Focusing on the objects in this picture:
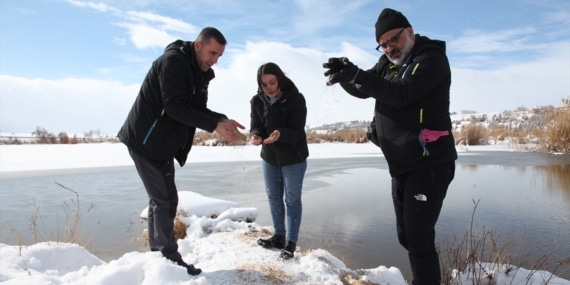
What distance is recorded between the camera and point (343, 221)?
487cm

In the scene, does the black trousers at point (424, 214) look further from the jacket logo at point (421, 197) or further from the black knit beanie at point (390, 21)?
the black knit beanie at point (390, 21)

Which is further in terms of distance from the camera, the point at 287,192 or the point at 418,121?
the point at 287,192

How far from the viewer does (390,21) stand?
2.05 meters

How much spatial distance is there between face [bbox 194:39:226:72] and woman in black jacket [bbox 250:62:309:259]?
526 millimetres

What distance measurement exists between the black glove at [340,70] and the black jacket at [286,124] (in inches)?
39.8

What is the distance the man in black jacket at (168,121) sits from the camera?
235cm

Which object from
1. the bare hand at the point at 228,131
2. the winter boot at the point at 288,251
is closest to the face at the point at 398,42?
the bare hand at the point at 228,131

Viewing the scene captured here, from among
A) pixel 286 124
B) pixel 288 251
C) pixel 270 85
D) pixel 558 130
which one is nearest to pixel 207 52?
pixel 270 85

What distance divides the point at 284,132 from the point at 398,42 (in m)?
1.18

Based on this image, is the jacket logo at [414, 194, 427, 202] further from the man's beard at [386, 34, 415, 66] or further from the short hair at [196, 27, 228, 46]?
the short hair at [196, 27, 228, 46]

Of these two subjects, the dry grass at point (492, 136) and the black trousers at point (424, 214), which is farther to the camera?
the dry grass at point (492, 136)

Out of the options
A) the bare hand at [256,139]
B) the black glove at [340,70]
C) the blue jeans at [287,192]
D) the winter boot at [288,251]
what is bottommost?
the winter boot at [288,251]

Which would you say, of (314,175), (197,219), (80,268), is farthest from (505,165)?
(80,268)

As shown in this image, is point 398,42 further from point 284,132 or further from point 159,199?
point 159,199
